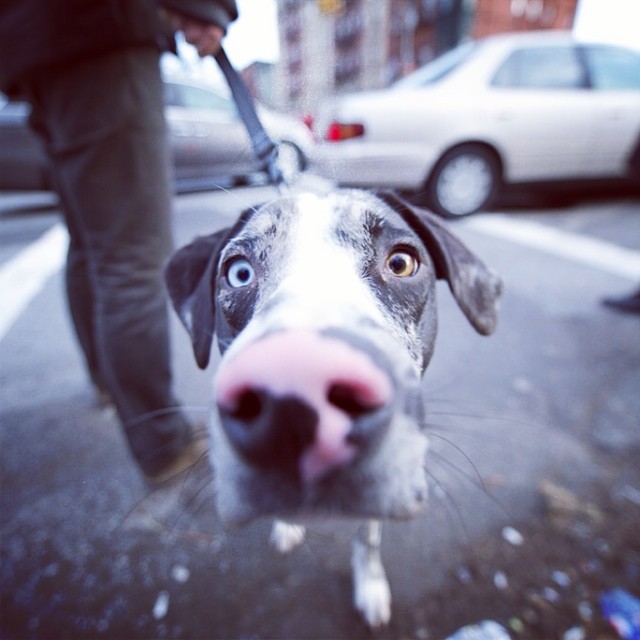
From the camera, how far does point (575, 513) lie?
1.97 m

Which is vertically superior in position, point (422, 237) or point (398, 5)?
point (398, 5)

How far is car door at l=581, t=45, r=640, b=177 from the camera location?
5.85 metres

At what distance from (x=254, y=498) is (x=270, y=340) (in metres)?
0.33

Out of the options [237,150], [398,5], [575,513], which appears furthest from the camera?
[398,5]

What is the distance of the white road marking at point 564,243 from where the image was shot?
460cm

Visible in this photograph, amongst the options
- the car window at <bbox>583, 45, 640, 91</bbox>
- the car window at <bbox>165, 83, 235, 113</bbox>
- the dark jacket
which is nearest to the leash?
the dark jacket

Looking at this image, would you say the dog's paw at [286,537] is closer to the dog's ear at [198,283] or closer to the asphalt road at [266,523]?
Answer: the asphalt road at [266,523]

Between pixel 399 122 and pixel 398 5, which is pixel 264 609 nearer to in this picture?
pixel 399 122

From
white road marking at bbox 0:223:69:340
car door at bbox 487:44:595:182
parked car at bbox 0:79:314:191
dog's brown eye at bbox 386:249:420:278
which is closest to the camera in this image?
dog's brown eye at bbox 386:249:420:278

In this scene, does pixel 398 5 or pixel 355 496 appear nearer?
pixel 355 496

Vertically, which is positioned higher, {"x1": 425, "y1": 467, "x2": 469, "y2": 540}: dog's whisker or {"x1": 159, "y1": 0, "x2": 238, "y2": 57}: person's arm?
{"x1": 159, "y1": 0, "x2": 238, "y2": 57}: person's arm

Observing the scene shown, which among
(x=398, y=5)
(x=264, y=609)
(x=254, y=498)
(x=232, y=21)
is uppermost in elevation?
(x=398, y=5)

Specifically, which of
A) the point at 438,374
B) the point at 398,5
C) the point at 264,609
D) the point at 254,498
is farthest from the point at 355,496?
the point at 398,5

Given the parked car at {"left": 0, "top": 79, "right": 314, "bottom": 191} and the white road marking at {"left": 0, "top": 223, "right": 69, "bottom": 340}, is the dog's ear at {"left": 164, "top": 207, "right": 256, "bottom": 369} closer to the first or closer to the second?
the white road marking at {"left": 0, "top": 223, "right": 69, "bottom": 340}
